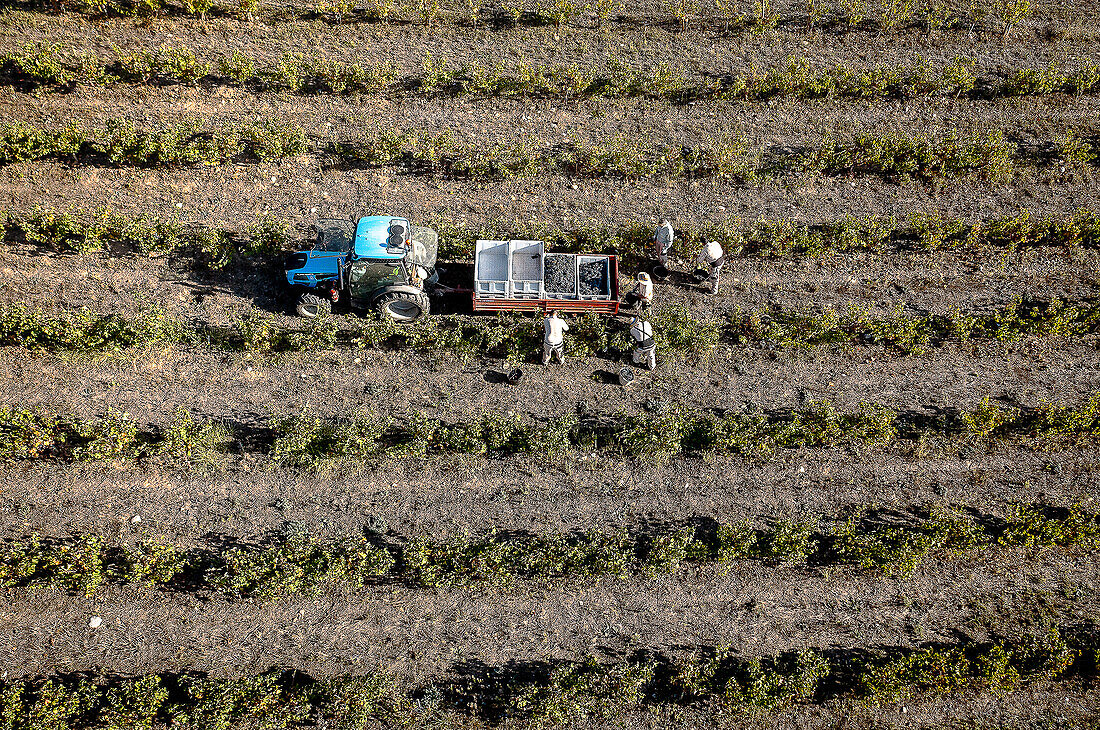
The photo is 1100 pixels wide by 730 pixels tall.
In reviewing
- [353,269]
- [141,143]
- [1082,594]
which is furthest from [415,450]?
[1082,594]

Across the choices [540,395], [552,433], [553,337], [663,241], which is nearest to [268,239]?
[553,337]

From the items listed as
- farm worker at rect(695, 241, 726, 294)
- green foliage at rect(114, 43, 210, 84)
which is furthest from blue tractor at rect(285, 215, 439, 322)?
green foliage at rect(114, 43, 210, 84)

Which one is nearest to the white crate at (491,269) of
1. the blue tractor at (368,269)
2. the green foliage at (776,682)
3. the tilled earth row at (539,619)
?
the blue tractor at (368,269)

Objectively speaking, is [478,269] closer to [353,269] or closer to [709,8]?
[353,269]

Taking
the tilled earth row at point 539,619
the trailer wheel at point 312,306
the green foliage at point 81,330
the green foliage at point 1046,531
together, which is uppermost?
the trailer wheel at point 312,306

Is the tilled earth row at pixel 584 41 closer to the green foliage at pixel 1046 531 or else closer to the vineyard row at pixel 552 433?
the vineyard row at pixel 552 433

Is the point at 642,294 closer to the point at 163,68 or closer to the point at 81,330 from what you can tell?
the point at 81,330
